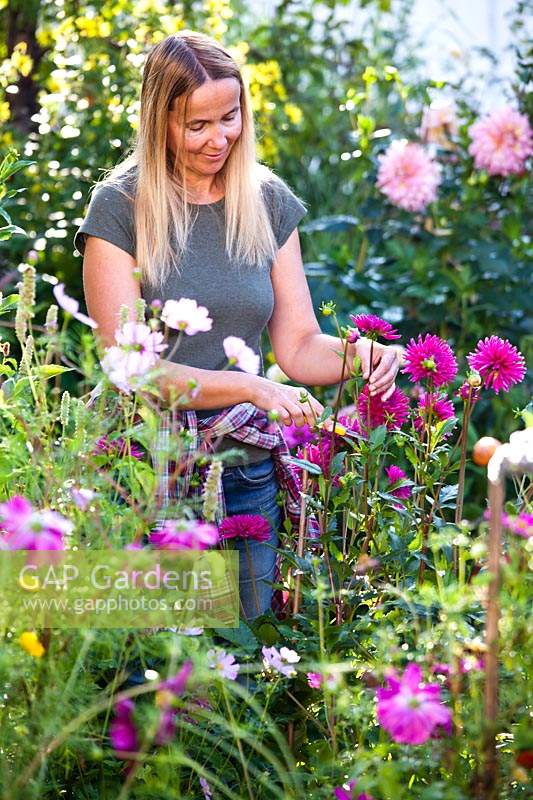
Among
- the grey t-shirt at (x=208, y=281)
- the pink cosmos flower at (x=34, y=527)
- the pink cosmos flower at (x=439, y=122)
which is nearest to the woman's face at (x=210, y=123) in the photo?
the grey t-shirt at (x=208, y=281)

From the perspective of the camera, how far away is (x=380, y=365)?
1668 millimetres

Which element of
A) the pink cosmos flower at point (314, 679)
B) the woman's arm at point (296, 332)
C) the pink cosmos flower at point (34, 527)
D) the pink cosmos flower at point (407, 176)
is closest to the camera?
the pink cosmos flower at point (34, 527)

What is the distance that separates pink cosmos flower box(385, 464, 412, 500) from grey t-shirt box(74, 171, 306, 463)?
281mm

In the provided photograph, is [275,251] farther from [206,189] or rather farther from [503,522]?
[503,522]

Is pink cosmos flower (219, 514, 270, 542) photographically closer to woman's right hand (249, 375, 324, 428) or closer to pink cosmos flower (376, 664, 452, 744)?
woman's right hand (249, 375, 324, 428)

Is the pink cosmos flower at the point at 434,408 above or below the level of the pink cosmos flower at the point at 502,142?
below

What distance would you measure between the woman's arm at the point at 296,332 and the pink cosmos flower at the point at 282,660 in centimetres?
64

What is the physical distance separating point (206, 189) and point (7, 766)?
115cm

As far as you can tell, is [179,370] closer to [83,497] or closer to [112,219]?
[112,219]

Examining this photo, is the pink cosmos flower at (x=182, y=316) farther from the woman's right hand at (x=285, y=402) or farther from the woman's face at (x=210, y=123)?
the woman's face at (x=210, y=123)

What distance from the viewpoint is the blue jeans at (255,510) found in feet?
6.23

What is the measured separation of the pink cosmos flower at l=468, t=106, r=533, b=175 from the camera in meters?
3.30

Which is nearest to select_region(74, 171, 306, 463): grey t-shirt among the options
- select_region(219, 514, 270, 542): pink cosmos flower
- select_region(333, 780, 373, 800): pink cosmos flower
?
select_region(219, 514, 270, 542): pink cosmos flower

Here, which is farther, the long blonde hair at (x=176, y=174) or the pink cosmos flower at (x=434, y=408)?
the long blonde hair at (x=176, y=174)
